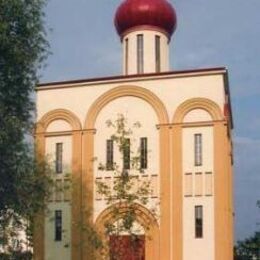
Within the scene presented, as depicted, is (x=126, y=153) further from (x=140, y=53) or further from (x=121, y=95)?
(x=140, y=53)

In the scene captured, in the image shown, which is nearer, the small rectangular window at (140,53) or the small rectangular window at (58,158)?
the small rectangular window at (58,158)

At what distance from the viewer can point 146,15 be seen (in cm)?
3647

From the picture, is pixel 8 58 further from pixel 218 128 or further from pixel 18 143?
pixel 218 128

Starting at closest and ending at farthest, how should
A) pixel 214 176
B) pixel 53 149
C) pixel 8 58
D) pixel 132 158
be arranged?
1. pixel 8 58
2. pixel 132 158
3. pixel 214 176
4. pixel 53 149

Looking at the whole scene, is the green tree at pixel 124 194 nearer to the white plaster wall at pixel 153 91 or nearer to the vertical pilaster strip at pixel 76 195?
the vertical pilaster strip at pixel 76 195

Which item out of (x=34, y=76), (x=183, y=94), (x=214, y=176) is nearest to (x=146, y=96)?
(x=183, y=94)

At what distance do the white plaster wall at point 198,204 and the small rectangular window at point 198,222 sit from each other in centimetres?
14

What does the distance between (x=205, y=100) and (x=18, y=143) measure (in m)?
12.4

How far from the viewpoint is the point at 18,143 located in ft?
76.6

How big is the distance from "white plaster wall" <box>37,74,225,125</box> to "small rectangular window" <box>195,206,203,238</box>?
4327 mm

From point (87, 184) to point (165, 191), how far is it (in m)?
3.70

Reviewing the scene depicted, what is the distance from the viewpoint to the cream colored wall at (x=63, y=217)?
34312mm

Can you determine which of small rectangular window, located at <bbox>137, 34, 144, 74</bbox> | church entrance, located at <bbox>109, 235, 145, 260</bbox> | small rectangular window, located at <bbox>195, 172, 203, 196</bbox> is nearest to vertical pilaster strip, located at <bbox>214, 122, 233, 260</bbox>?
small rectangular window, located at <bbox>195, 172, 203, 196</bbox>

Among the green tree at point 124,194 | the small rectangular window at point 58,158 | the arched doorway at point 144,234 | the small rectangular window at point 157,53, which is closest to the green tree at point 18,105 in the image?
the green tree at point 124,194
